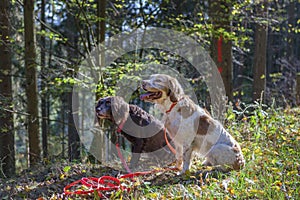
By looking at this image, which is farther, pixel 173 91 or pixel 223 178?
pixel 173 91

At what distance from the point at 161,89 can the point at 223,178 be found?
4.37 ft

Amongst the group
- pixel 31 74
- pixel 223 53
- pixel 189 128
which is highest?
pixel 223 53

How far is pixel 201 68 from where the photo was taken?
11.2 metres

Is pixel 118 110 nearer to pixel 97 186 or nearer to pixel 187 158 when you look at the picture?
pixel 187 158

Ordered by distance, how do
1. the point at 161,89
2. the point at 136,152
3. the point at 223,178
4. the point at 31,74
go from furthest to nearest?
the point at 31,74 → the point at 136,152 → the point at 161,89 → the point at 223,178

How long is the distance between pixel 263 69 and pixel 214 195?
9.64m

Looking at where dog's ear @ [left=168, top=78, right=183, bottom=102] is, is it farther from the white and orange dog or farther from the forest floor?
the forest floor

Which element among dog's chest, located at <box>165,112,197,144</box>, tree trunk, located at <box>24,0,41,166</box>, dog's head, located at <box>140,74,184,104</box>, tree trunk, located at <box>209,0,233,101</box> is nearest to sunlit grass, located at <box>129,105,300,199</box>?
dog's chest, located at <box>165,112,197,144</box>

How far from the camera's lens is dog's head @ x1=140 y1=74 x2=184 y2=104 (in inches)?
173

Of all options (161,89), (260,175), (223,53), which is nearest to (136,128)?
(161,89)

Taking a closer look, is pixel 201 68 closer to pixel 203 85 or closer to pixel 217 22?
pixel 203 85

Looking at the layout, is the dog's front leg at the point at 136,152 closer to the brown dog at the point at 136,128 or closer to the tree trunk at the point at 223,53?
the brown dog at the point at 136,128

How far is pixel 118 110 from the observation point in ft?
18.6

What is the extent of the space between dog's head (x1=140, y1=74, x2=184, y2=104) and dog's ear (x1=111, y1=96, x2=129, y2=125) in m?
1.25
